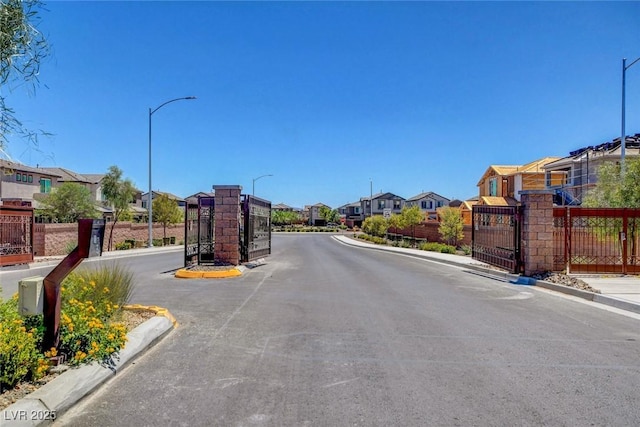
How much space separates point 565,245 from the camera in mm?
13789

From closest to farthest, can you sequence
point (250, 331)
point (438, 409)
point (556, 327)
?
1. point (438, 409)
2. point (250, 331)
3. point (556, 327)

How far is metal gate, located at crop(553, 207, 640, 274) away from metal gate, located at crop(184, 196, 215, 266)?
11823mm

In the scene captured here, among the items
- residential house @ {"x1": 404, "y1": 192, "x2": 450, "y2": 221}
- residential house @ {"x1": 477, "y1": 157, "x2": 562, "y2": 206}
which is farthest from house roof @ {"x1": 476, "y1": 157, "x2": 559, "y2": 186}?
residential house @ {"x1": 404, "y1": 192, "x2": 450, "y2": 221}

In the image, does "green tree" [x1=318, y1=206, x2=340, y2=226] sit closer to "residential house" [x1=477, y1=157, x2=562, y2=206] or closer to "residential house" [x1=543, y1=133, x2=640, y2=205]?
"residential house" [x1=477, y1=157, x2=562, y2=206]

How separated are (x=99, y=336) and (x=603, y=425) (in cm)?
549

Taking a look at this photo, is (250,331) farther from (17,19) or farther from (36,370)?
(17,19)

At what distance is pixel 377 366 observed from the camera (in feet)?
18.2

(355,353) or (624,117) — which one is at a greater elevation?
(624,117)

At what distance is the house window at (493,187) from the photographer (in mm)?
54312

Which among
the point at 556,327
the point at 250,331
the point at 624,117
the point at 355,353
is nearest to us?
the point at 355,353

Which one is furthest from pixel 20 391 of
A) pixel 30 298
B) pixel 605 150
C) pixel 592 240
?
pixel 605 150

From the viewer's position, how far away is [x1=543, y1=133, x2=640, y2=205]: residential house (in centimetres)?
3466

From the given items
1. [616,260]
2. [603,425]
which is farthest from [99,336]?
[616,260]

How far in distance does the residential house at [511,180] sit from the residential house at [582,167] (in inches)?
34.6
